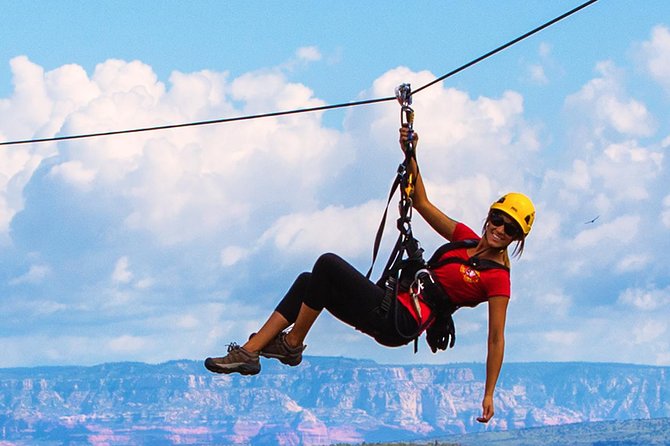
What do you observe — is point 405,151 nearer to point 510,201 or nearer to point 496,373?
point 510,201

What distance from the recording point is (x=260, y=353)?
15.2 m

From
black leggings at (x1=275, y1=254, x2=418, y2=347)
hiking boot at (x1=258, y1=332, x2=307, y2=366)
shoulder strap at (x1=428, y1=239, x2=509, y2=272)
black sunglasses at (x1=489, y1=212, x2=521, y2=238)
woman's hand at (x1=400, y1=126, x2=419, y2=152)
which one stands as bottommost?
hiking boot at (x1=258, y1=332, x2=307, y2=366)

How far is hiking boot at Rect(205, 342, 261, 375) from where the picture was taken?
49.1 feet

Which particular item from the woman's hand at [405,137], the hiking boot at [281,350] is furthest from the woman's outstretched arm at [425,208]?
the hiking boot at [281,350]

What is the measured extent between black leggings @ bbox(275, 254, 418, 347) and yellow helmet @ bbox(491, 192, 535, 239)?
1.65m

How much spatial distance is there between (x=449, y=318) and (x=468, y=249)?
99cm

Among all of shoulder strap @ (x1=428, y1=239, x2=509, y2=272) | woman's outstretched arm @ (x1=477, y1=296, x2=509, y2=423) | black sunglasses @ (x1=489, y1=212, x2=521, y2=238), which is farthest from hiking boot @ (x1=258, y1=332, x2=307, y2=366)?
black sunglasses @ (x1=489, y1=212, x2=521, y2=238)

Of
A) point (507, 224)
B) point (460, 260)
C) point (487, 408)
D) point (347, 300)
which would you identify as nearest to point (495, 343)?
point (487, 408)

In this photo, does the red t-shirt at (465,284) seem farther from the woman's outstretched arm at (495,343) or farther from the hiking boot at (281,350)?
the hiking boot at (281,350)

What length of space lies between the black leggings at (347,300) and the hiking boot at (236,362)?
661 mm

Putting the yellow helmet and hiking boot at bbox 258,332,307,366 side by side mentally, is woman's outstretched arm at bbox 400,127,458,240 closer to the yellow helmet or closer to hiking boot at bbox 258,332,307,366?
the yellow helmet

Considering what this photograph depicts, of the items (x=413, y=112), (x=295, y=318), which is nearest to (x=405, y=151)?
(x=413, y=112)

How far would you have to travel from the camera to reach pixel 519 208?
14.4 m

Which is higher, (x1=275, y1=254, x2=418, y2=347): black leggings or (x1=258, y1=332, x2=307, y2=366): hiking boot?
(x1=275, y1=254, x2=418, y2=347): black leggings
